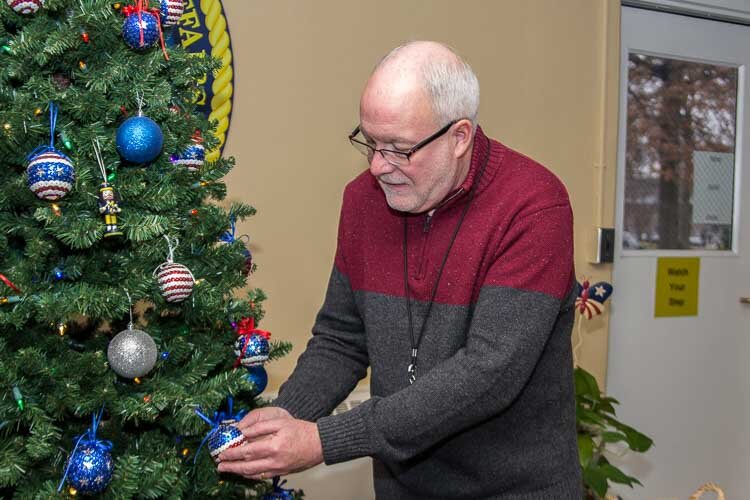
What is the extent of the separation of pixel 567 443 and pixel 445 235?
0.46 metres

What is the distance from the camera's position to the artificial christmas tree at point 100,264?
1076mm

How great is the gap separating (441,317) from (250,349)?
35cm

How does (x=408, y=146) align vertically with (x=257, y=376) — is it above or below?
above

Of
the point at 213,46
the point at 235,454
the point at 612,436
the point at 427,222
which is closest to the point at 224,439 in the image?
Result: the point at 235,454

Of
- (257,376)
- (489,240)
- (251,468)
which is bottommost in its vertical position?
(251,468)

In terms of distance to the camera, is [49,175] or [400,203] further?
[400,203]

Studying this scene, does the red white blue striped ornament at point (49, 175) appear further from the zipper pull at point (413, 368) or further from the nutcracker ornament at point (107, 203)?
the zipper pull at point (413, 368)

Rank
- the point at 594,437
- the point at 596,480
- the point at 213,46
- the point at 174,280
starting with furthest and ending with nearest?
the point at 594,437
the point at 596,480
the point at 213,46
the point at 174,280

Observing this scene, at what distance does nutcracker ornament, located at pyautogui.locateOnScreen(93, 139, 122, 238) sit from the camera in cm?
112

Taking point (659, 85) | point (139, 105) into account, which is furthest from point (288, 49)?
point (659, 85)

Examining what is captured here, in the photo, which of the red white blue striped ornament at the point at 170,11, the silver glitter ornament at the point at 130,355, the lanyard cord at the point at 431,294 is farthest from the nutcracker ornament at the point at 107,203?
the lanyard cord at the point at 431,294

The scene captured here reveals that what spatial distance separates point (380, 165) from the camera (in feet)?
4.15

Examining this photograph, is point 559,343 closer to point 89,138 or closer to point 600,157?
point 89,138

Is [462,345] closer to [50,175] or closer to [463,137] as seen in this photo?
[463,137]
